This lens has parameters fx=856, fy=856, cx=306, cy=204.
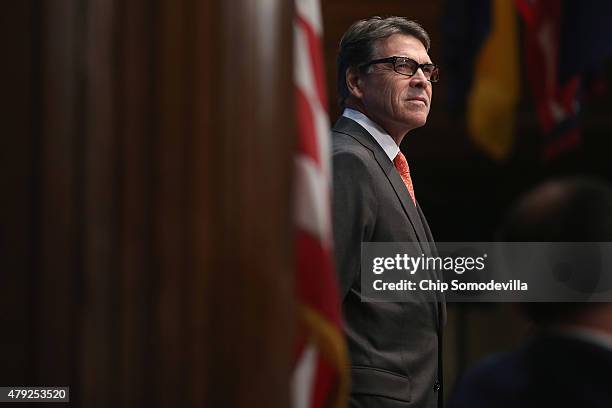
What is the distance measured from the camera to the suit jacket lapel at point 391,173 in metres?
1.70

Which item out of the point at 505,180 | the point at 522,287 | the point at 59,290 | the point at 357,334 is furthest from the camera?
the point at 505,180

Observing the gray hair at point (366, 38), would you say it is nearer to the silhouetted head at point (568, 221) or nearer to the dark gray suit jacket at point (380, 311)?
the dark gray suit jacket at point (380, 311)

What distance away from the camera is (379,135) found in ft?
5.95

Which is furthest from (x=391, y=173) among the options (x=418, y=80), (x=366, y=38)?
(x=366, y=38)

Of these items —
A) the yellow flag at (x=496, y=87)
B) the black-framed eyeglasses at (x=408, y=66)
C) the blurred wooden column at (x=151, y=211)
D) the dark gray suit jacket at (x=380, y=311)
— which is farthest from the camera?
the yellow flag at (x=496, y=87)

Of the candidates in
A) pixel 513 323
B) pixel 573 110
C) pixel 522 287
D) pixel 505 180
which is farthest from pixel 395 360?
pixel 513 323

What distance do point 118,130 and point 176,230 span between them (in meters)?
0.12

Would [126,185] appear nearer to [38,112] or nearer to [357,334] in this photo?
[38,112]

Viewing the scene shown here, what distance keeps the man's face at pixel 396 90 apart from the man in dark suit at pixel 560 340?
0.84 meters

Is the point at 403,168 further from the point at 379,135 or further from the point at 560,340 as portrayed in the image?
the point at 560,340

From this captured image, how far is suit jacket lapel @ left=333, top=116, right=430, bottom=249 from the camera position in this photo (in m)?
1.70

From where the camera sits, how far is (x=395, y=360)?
160cm

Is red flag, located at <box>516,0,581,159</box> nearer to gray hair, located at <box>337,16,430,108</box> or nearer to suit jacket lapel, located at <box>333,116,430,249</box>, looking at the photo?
gray hair, located at <box>337,16,430,108</box>

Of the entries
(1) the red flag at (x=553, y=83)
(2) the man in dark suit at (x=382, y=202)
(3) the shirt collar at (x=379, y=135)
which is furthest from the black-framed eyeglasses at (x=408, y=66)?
(1) the red flag at (x=553, y=83)
